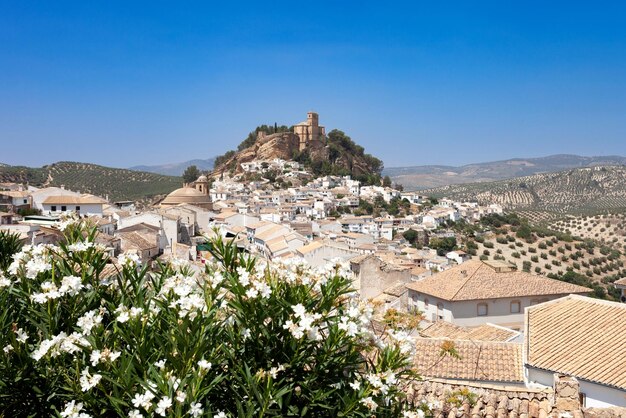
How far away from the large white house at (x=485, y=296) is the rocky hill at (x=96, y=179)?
3287 inches

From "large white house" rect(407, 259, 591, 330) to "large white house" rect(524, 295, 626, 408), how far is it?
6.80 meters

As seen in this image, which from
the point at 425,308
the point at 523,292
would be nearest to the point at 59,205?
the point at 425,308

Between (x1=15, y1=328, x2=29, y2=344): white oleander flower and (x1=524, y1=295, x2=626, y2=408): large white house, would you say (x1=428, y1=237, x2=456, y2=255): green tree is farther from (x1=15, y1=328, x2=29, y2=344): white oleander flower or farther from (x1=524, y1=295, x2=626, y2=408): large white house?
(x1=15, y1=328, x2=29, y2=344): white oleander flower

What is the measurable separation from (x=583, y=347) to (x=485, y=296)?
9568mm

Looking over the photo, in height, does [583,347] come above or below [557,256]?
above

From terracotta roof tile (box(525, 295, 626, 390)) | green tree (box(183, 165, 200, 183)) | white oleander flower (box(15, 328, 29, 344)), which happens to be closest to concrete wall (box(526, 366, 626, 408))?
terracotta roof tile (box(525, 295, 626, 390))

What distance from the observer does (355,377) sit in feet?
13.5

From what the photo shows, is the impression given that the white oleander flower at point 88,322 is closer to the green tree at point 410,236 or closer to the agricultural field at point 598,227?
the green tree at point 410,236

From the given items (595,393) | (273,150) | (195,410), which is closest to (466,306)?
(595,393)

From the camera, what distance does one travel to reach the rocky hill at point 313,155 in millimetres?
121000

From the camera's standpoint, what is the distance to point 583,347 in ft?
46.7

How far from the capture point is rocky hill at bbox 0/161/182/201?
10038 centimetres

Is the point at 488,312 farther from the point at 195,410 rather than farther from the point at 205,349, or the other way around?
the point at 195,410

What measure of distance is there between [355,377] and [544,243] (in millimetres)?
77214
